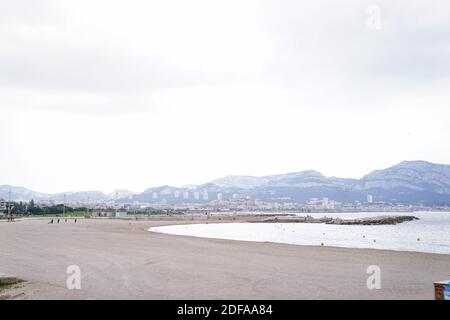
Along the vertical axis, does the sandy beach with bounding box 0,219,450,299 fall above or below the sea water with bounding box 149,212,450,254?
above

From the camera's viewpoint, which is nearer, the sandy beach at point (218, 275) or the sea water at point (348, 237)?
the sandy beach at point (218, 275)

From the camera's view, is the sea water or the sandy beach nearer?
the sandy beach

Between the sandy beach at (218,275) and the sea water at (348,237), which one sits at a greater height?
the sandy beach at (218,275)

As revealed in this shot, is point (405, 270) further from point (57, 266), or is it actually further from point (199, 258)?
point (57, 266)

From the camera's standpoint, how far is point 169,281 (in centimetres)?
1500

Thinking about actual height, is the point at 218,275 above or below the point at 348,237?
above

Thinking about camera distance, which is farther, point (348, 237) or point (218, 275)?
point (348, 237)
